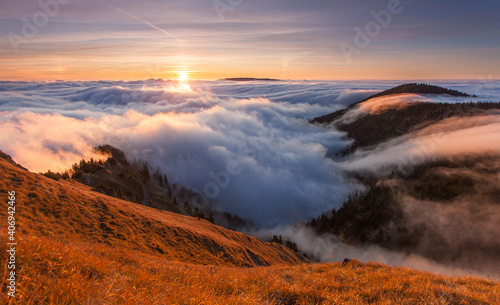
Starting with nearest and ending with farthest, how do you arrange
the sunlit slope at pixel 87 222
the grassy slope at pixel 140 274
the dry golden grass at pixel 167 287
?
the dry golden grass at pixel 167 287 → the grassy slope at pixel 140 274 → the sunlit slope at pixel 87 222

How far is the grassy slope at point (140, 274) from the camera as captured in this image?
3203mm

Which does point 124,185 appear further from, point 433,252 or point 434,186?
point 434,186

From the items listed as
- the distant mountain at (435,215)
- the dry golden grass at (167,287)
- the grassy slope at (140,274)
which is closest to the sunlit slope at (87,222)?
the grassy slope at (140,274)

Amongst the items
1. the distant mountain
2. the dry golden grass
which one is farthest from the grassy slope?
the distant mountain

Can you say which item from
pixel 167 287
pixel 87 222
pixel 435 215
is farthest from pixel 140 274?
pixel 435 215

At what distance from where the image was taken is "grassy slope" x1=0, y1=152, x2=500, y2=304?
10.5 ft

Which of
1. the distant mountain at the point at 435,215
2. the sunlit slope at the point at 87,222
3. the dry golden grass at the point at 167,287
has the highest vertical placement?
the dry golden grass at the point at 167,287

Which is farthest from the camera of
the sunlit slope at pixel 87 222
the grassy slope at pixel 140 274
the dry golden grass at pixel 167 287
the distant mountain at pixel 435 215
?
the distant mountain at pixel 435 215

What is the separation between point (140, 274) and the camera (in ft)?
15.9

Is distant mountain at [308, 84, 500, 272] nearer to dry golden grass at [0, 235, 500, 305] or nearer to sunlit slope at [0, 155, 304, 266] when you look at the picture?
sunlit slope at [0, 155, 304, 266]

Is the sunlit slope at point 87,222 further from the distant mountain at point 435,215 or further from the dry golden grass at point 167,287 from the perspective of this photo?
the distant mountain at point 435,215

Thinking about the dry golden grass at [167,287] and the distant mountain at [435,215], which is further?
the distant mountain at [435,215]

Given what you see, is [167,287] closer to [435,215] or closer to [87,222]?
[87,222]

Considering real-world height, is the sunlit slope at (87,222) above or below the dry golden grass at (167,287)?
below
